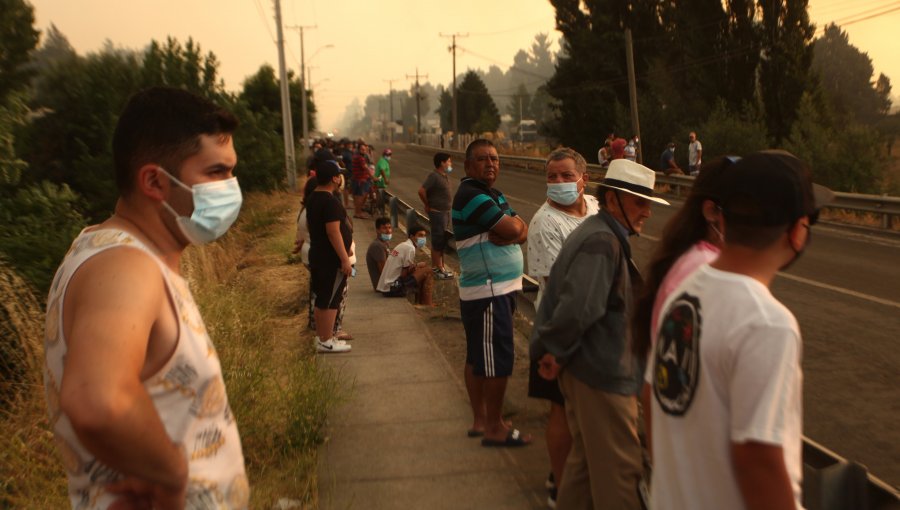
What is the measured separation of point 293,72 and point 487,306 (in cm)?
6168

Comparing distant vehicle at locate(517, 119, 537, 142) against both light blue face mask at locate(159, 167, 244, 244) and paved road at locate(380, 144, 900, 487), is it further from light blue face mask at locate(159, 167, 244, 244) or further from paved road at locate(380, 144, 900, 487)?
light blue face mask at locate(159, 167, 244, 244)

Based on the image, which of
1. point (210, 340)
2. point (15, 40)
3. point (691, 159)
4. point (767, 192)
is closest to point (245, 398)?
point (210, 340)

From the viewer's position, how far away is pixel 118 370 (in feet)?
5.91

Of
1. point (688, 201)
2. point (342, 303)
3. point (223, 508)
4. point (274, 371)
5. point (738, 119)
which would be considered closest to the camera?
point (223, 508)

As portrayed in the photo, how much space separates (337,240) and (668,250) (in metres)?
5.31

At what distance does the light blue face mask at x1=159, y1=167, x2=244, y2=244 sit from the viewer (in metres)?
2.22

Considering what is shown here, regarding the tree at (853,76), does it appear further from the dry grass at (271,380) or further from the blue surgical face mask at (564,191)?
the blue surgical face mask at (564,191)

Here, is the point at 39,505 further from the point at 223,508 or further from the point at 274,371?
the point at 223,508

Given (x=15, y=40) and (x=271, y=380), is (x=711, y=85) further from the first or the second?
(x=271, y=380)

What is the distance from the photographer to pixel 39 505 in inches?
175

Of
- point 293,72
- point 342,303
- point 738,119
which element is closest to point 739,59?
point 738,119

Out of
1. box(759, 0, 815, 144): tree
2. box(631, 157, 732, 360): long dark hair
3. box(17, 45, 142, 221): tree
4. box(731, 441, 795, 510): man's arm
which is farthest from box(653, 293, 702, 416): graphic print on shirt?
box(759, 0, 815, 144): tree

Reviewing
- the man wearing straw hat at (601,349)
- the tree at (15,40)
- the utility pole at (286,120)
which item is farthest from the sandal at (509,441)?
the utility pole at (286,120)

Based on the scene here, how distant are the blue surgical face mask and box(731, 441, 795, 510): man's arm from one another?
338cm
